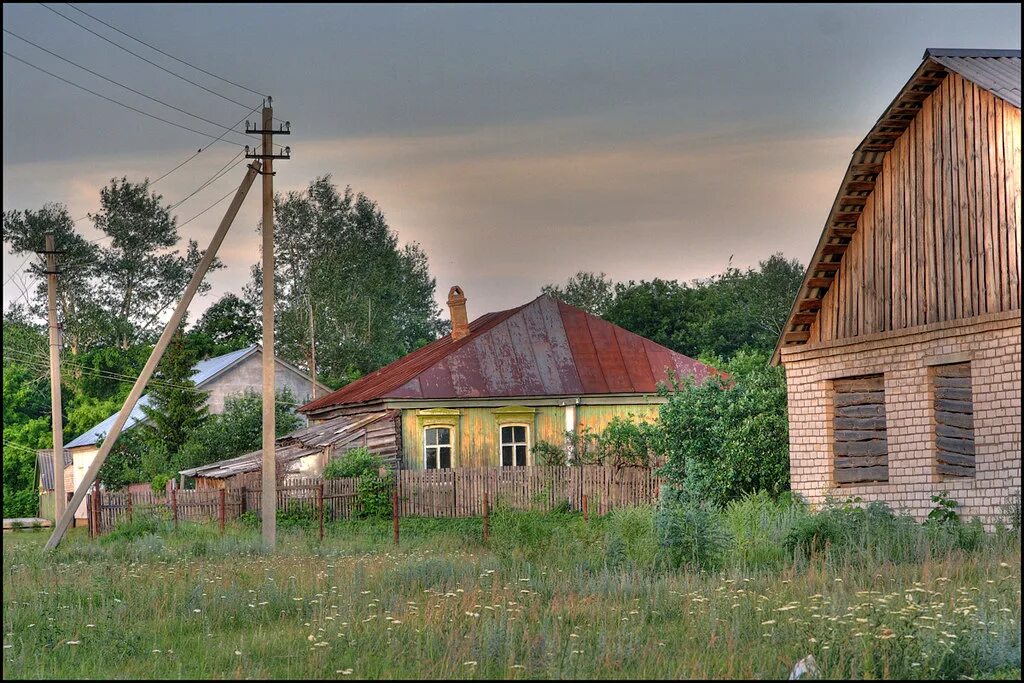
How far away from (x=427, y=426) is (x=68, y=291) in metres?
33.5

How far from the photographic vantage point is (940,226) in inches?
778

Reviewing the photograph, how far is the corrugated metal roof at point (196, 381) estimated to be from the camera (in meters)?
49.0

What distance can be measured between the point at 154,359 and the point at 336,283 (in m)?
37.2

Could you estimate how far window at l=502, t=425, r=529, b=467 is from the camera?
36781 mm

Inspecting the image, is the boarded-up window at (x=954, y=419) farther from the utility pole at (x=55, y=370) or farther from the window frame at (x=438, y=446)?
the utility pole at (x=55, y=370)

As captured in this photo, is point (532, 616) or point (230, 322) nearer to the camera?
point (532, 616)

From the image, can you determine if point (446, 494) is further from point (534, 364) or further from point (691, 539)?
point (691, 539)

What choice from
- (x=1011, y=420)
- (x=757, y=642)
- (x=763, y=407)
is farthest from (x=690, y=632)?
(x=763, y=407)

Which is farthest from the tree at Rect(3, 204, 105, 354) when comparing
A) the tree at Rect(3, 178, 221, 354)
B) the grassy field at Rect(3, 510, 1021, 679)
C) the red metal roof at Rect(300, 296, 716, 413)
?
the grassy field at Rect(3, 510, 1021, 679)

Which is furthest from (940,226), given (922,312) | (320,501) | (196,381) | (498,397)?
(196,381)

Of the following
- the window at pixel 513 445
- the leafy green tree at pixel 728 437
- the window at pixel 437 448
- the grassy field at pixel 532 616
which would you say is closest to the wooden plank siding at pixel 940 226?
the leafy green tree at pixel 728 437

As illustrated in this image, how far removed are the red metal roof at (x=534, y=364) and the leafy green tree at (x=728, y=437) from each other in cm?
858

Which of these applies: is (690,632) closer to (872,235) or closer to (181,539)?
(872,235)

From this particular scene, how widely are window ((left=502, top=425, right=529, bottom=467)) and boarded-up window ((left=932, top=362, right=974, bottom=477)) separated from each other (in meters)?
17.9
